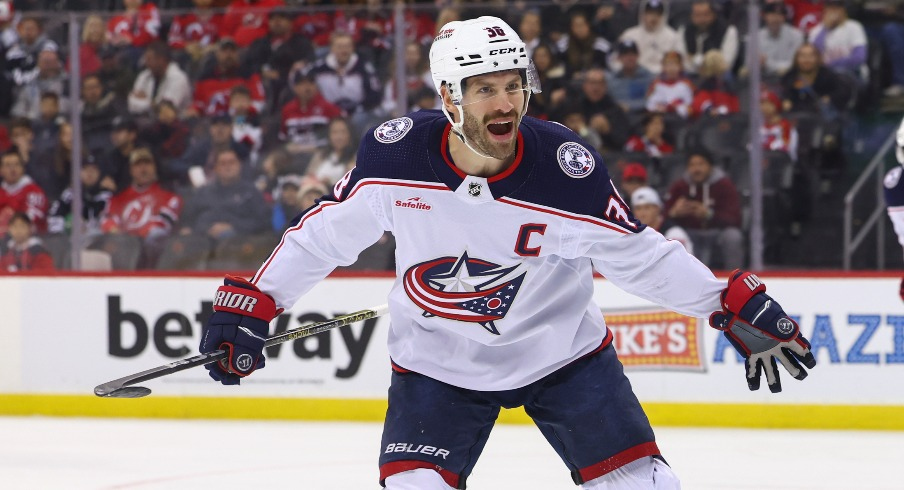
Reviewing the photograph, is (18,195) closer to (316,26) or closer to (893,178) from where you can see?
(316,26)

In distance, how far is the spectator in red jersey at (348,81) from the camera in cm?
697

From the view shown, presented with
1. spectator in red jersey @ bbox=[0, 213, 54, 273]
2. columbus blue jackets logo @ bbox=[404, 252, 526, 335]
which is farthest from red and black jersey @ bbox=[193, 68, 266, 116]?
columbus blue jackets logo @ bbox=[404, 252, 526, 335]

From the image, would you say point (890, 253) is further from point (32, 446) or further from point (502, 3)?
point (32, 446)

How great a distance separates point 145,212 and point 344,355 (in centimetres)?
131

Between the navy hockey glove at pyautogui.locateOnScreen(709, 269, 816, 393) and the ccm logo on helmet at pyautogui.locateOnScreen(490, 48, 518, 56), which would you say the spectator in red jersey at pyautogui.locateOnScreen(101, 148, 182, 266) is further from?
the navy hockey glove at pyautogui.locateOnScreen(709, 269, 816, 393)

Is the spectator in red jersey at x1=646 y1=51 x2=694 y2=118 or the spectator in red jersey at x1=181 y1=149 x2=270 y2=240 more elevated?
the spectator in red jersey at x1=646 y1=51 x2=694 y2=118

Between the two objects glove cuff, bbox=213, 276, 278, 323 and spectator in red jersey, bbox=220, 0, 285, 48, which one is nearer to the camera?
glove cuff, bbox=213, 276, 278, 323

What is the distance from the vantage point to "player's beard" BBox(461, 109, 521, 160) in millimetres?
2871

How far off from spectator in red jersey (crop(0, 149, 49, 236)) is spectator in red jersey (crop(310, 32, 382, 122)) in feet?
5.14

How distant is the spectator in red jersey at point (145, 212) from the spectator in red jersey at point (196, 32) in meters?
0.66

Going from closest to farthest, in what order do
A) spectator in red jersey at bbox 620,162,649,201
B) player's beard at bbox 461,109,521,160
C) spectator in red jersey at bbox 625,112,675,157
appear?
player's beard at bbox 461,109,521,160 < spectator in red jersey at bbox 620,162,649,201 < spectator in red jersey at bbox 625,112,675,157

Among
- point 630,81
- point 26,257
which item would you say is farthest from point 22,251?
point 630,81

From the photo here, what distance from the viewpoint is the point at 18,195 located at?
7.22 metres

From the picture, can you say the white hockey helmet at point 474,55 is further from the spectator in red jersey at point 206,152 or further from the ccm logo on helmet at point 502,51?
the spectator in red jersey at point 206,152
